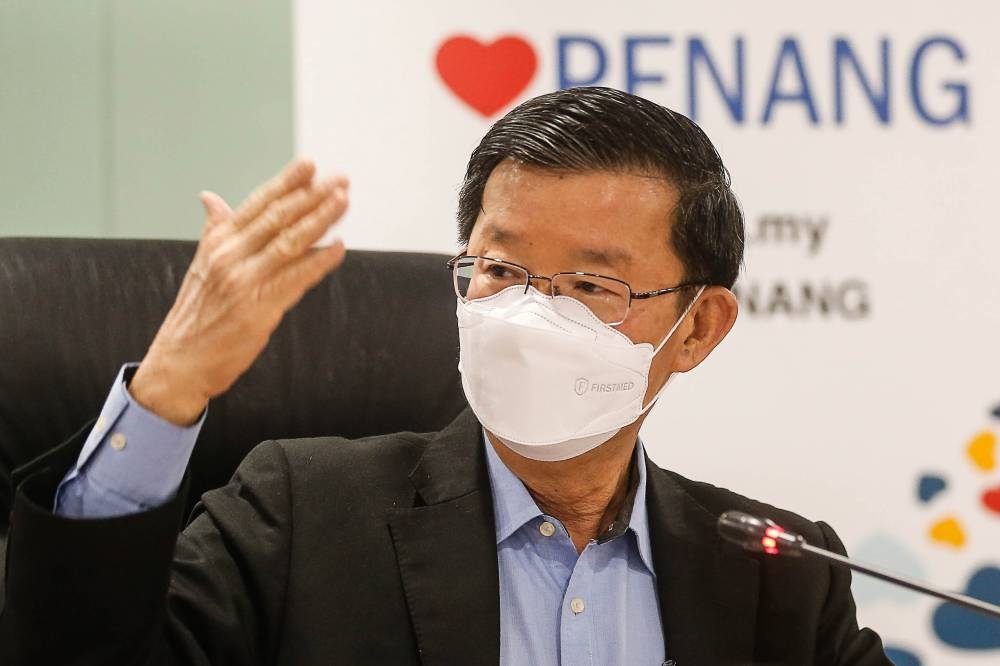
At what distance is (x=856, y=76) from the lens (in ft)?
7.07

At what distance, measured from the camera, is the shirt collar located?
1.35m

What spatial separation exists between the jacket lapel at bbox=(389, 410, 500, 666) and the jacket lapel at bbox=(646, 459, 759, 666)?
9.2 inches

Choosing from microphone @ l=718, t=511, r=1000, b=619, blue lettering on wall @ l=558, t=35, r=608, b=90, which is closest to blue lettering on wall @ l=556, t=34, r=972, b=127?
blue lettering on wall @ l=558, t=35, r=608, b=90

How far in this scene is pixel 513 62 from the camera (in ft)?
7.03

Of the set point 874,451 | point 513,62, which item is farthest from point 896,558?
point 513,62

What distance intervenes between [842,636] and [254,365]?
0.84 m

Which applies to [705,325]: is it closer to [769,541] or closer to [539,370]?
[539,370]

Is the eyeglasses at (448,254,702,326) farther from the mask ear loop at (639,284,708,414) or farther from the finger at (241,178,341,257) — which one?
the finger at (241,178,341,257)

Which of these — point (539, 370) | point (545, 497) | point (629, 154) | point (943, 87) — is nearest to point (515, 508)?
point (545, 497)

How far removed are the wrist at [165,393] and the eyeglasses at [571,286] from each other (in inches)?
17.9

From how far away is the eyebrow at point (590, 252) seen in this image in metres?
1.32

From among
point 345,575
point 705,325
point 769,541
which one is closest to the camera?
point 769,541

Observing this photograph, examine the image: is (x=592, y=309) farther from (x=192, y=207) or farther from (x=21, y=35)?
(x=21, y=35)

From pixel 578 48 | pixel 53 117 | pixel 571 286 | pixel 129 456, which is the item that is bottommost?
pixel 129 456
